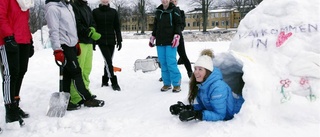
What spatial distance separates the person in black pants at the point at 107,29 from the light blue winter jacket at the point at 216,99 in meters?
2.48

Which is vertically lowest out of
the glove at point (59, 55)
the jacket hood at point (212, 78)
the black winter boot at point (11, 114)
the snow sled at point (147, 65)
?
the black winter boot at point (11, 114)

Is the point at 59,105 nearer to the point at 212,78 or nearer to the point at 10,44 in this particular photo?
the point at 10,44

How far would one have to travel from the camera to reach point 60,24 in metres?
4.06

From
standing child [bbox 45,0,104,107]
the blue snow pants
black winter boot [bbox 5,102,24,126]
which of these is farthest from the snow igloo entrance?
black winter boot [bbox 5,102,24,126]

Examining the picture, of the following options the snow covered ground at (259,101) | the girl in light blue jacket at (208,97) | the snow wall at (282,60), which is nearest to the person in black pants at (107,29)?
the snow covered ground at (259,101)

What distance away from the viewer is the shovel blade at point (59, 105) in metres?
3.89

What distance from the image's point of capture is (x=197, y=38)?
2844 centimetres

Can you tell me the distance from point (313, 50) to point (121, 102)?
2753 mm

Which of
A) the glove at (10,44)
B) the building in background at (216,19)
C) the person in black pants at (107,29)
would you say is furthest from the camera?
the building in background at (216,19)

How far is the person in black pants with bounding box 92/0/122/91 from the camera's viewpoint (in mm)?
5410

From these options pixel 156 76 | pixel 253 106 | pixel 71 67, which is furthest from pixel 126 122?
pixel 156 76

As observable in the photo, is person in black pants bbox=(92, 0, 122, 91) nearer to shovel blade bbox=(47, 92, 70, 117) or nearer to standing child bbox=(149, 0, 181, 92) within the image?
standing child bbox=(149, 0, 181, 92)

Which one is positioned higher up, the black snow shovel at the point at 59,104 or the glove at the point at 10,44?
the glove at the point at 10,44

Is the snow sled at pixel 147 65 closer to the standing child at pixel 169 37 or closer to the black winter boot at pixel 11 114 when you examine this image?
the standing child at pixel 169 37
